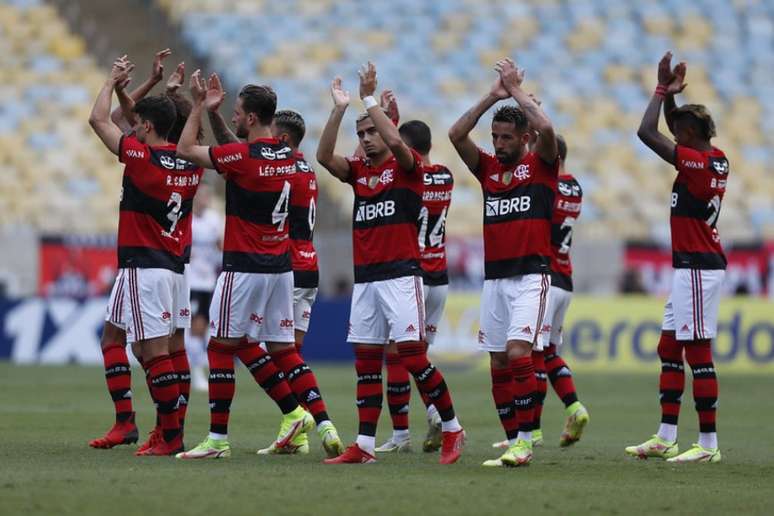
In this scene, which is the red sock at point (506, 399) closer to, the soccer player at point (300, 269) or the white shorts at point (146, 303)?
the soccer player at point (300, 269)

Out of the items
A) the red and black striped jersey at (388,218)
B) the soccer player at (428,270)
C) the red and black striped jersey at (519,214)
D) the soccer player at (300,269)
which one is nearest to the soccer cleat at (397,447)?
→ the soccer player at (428,270)

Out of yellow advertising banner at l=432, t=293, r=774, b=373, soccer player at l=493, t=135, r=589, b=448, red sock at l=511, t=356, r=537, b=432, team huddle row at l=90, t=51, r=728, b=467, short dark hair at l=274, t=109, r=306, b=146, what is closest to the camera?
red sock at l=511, t=356, r=537, b=432

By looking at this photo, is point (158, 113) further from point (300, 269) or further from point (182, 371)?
point (300, 269)

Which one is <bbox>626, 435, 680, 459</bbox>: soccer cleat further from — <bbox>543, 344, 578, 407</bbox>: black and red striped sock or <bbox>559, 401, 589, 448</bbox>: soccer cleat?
<bbox>543, 344, 578, 407</bbox>: black and red striped sock

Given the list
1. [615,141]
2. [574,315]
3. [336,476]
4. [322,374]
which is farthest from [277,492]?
[615,141]

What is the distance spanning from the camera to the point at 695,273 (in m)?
11.2

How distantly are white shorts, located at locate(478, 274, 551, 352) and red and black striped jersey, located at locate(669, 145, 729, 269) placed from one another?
134cm

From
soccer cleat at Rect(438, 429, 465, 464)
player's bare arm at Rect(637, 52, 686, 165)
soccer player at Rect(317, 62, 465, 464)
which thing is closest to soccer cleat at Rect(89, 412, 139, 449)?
soccer player at Rect(317, 62, 465, 464)

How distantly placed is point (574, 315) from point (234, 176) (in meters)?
14.4

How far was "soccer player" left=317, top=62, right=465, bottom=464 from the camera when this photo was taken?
1041cm

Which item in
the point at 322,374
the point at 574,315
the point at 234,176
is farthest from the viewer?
the point at 574,315

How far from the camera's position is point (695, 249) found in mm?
11203

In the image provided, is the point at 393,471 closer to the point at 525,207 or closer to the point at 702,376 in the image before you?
the point at 525,207

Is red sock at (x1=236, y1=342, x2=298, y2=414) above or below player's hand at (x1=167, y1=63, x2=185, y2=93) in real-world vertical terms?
below
